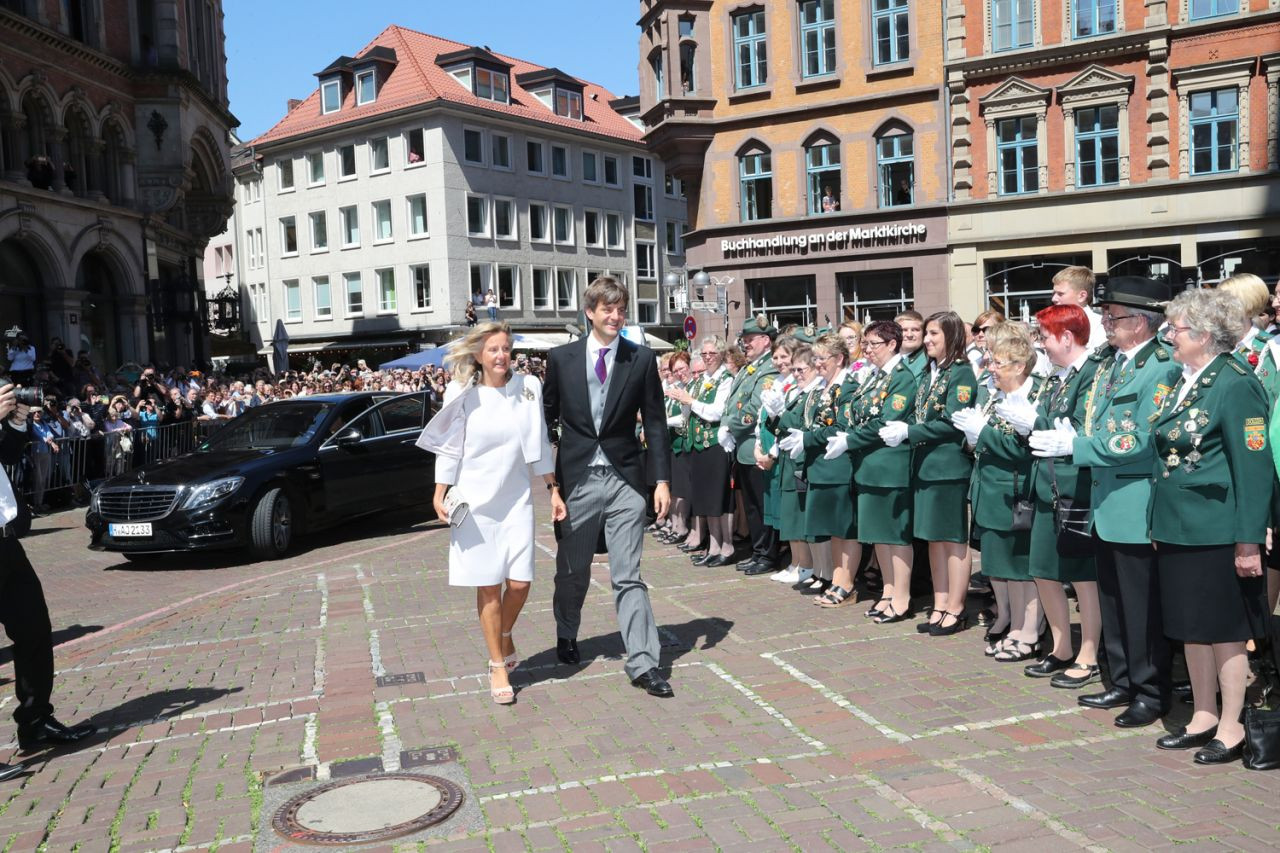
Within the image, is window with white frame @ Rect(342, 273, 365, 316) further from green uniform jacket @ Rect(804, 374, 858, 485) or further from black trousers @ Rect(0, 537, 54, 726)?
black trousers @ Rect(0, 537, 54, 726)

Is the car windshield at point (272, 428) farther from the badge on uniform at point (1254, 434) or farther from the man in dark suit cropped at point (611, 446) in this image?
the badge on uniform at point (1254, 434)

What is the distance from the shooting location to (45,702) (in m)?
5.93

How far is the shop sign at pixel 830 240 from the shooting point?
3372 centimetres

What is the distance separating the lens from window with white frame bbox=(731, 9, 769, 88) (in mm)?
35531

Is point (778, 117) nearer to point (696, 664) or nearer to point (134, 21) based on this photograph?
point (134, 21)

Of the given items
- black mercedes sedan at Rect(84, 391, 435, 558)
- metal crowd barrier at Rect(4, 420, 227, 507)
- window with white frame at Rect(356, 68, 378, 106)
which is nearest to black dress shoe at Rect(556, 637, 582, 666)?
black mercedes sedan at Rect(84, 391, 435, 558)

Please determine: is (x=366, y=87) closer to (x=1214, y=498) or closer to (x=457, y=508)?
(x=457, y=508)

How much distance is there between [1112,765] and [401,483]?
10.8 m

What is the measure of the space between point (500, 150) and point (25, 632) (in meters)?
50.2

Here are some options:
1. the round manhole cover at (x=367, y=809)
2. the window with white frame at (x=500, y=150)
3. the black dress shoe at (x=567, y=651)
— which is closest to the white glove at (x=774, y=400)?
the black dress shoe at (x=567, y=651)

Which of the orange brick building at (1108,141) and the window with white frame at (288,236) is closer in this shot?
the orange brick building at (1108,141)

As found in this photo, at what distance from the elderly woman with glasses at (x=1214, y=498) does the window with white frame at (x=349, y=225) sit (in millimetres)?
52904

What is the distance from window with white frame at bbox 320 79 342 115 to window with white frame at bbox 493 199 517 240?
967 centimetres

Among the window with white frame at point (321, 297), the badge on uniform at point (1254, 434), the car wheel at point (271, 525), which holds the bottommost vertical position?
the car wheel at point (271, 525)
